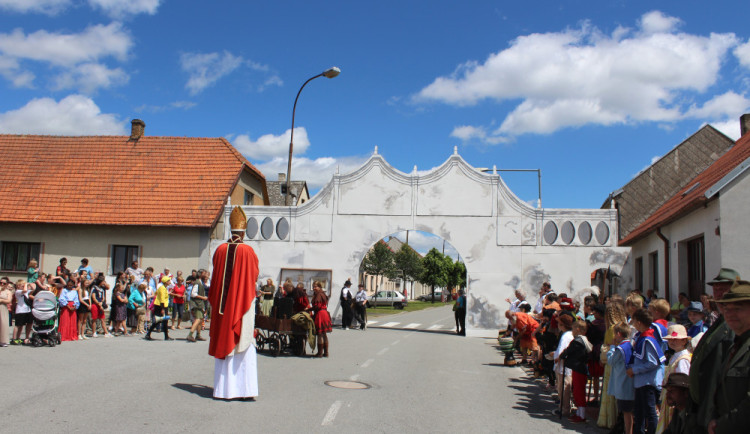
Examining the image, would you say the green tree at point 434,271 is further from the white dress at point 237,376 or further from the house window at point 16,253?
the white dress at point 237,376

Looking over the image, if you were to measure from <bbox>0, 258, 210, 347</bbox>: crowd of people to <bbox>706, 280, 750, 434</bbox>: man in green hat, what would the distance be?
44.1ft

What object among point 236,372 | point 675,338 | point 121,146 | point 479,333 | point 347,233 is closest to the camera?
point 675,338

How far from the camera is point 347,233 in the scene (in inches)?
990

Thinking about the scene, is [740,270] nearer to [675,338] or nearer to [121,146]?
[675,338]

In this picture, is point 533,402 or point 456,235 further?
point 456,235

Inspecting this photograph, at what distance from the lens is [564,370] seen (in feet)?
27.9

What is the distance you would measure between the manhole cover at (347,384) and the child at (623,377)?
3974 millimetres

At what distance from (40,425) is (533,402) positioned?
6.73 meters

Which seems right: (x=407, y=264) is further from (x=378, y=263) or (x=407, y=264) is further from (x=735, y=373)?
(x=735, y=373)

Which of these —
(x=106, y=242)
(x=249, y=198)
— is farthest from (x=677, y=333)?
(x=249, y=198)

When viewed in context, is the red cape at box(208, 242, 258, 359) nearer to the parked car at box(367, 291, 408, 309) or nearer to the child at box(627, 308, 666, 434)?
the child at box(627, 308, 666, 434)

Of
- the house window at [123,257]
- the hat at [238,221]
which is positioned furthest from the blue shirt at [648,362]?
the house window at [123,257]

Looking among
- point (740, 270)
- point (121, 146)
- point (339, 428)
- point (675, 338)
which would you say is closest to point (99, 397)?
point (339, 428)

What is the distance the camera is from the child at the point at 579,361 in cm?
839
